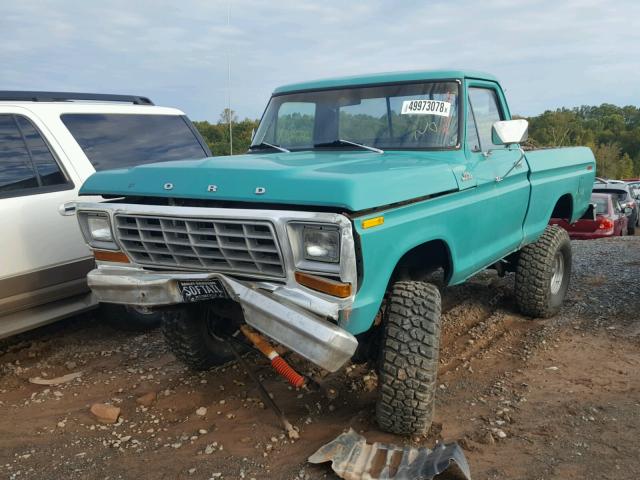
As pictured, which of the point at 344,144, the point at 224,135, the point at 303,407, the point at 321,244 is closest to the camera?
the point at 321,244

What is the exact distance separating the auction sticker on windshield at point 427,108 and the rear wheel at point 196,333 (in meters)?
1.93

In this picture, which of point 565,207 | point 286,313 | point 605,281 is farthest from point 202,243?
point 605,281

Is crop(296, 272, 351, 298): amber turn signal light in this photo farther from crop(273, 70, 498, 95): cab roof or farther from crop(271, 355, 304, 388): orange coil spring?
crop(273, 70, 498, 95): cab roof

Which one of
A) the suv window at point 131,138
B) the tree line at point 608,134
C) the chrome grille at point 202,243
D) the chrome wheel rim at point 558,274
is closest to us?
the chrome grille at point 202,243

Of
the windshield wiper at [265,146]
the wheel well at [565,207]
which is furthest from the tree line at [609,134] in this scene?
the windshield wiper at [265,146]

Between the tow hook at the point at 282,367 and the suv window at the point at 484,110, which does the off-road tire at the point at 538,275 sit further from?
the tow hook at the point at 282,367

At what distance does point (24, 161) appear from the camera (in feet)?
14.6

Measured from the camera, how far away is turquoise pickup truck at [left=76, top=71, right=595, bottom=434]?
279 cm

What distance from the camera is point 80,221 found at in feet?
11.9

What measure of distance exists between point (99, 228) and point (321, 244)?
1612 millimetres

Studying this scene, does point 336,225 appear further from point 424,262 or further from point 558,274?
point 558,274

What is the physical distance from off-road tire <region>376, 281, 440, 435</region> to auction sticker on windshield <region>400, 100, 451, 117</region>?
1.45 meters

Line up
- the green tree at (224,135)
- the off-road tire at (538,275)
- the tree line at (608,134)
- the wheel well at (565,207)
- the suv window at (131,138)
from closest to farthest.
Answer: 1. the suv window at (131,138)
2. the off-road tire at (538,275)
3. the wheel well at (565,207)
4. the green tree at (224,135)
5. the tree line at (608,134)

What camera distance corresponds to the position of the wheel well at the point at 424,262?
11.6ft
